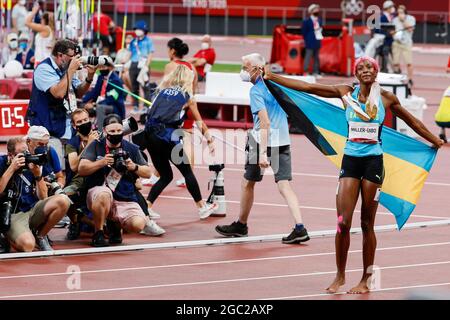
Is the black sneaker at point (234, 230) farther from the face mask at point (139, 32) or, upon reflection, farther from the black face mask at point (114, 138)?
the face mask at point (139, 32)

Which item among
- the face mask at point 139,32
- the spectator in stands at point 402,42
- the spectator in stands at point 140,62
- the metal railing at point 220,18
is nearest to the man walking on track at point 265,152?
the spectator in stands at point 140,62

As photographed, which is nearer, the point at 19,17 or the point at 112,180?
the point at 112,180

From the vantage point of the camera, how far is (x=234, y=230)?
13.8m

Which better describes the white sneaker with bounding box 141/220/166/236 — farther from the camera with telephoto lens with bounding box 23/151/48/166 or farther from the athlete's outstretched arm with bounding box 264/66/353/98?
the athlete's outstretched arm with bounding box 264/66/353/98

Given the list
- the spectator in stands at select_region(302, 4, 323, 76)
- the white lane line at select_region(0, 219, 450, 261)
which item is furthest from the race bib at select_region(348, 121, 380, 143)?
the spectator in stands at select_region(302, 4, 323, 76)

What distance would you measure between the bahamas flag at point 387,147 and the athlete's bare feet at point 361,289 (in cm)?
150

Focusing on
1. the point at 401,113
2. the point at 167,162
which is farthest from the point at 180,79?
the point at 401,113

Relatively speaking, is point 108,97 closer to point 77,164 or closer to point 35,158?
point 77,164

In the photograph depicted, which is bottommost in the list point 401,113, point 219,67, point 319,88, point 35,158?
point 219,67

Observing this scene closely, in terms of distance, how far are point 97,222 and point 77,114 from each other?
1.51 meters

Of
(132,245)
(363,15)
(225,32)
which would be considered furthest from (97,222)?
(225,32)

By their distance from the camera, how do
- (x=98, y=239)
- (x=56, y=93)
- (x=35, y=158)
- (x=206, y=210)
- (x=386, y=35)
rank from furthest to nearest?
(x=386, y=35) → (x=206, y=210) → (x=56, y=93) → (x=98, y=239) → (x=35, y=158)

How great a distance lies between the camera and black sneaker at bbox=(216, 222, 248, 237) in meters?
13.8

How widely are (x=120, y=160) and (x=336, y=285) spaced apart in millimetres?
3091
